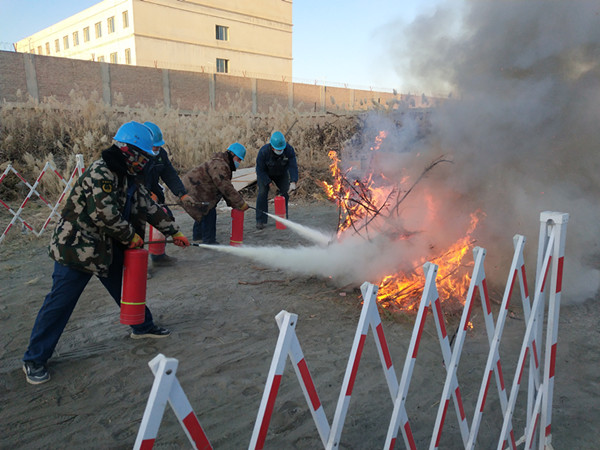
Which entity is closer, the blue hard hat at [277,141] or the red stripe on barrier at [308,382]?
the red stripe on barrier at [308,382]

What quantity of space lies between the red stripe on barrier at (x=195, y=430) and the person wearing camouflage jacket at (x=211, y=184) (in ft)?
17.6

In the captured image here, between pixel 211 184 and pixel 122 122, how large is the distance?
28.8 ft

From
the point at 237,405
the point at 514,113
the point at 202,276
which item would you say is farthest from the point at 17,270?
the point at 514,113

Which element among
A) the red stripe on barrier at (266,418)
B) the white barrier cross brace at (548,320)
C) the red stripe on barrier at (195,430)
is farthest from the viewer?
the white barrier cross brace at (548,320)

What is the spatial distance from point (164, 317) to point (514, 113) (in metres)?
4.83

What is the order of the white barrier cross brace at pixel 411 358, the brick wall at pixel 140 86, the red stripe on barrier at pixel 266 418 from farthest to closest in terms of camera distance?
the brick wall at pixel 140 86
the white barrier cross brace at pixel 411 358
the red stripe on barrier at pixel 266 418

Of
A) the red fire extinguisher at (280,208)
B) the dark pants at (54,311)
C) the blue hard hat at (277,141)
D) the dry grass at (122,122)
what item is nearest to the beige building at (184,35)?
the dry grass at (122,122)

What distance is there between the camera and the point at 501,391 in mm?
2508

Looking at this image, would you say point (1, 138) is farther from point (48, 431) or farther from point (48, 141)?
point (48, 431)

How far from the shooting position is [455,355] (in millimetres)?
2215

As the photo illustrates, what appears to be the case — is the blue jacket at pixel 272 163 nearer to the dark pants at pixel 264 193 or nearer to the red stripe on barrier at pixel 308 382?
the dark pants at pixel 264 193

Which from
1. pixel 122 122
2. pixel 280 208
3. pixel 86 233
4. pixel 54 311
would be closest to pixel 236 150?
pixel 280 208

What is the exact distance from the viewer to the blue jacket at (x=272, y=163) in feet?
28.1

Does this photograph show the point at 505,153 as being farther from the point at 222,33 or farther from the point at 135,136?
the point at 222,33
